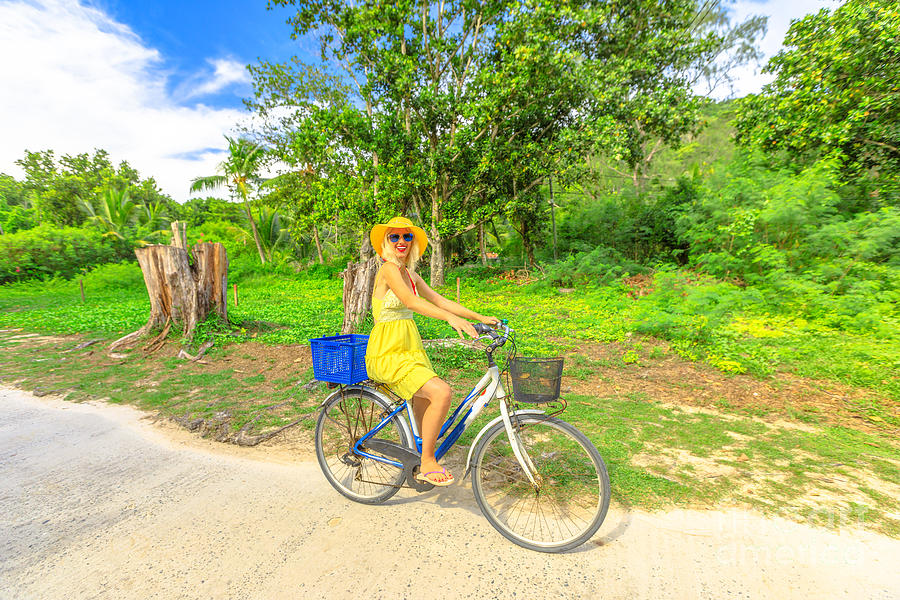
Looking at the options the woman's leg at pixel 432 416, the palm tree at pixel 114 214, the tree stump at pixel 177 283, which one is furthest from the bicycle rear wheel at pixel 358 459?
the palm tree at pixel 114 214

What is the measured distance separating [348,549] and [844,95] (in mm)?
13555

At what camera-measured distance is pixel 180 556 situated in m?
2.44

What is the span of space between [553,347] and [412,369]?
521cm

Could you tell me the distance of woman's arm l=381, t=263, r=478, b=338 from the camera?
7.93 feet

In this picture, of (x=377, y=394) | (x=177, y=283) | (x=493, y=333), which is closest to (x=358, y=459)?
(x=377, y=394)

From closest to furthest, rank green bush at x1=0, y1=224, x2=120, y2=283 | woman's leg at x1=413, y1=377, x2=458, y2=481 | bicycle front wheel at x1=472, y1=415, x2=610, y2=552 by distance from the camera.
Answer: bicycle front wheel at x1=472, y1=415, x2=610, y2=552 → woman's leg at x1=413, y1=377, x2=458, y2=481 → green bush at x1=0, y1=224, x2=120, y2=283

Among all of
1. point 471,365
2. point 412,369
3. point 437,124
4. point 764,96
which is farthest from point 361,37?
point 412,369

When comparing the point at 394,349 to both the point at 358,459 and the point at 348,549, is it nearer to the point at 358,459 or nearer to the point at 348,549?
the point at 358,459

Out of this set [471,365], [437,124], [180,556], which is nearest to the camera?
[180,556]

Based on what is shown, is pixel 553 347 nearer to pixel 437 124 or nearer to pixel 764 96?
pixel 764 96

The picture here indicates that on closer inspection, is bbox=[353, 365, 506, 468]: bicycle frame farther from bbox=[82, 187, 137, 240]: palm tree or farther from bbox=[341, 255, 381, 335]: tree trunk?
bbox=[82, 187, 137, 240]: palm tree

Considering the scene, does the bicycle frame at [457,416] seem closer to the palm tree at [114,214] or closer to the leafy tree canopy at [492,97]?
the leafy tree canopy at [492,97]

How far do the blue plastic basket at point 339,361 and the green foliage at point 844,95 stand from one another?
12350mm

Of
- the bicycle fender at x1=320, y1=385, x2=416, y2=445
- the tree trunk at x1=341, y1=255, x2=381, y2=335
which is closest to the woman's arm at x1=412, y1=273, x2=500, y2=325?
the bicycle fender at x1=320, y1=385, x2=416, y2=445
